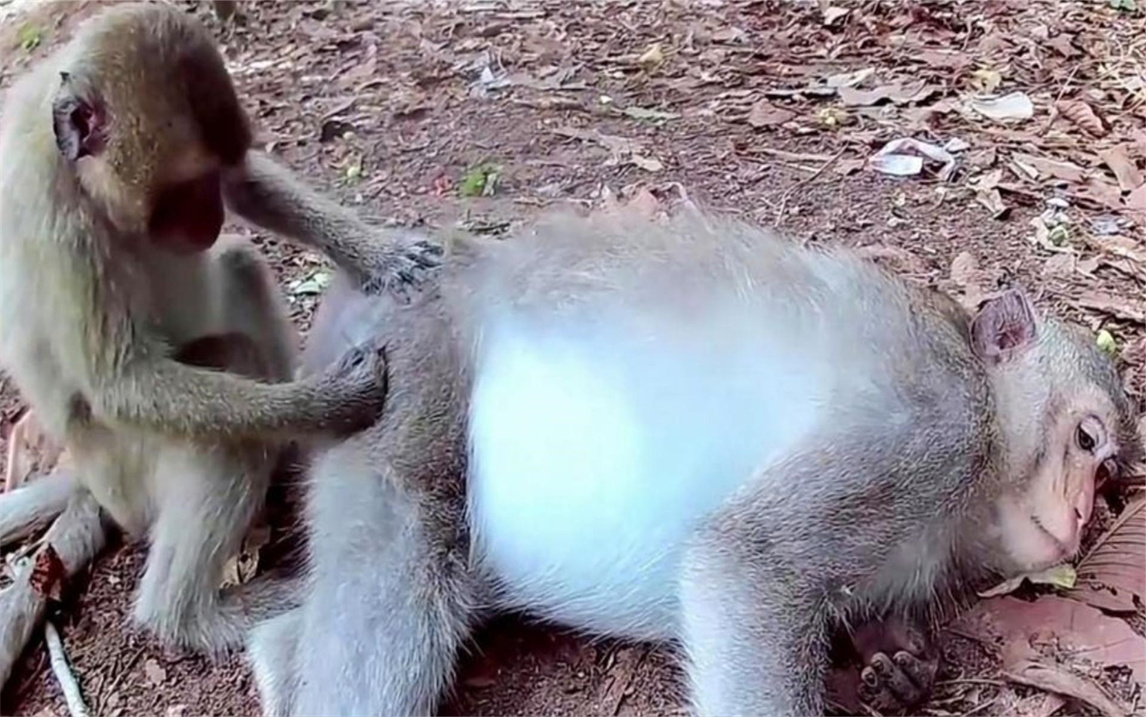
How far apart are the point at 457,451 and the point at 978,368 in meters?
1.24

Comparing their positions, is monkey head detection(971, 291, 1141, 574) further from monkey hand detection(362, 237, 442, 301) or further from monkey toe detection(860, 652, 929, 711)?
monkey hand detection(362, 237, 442, 301)

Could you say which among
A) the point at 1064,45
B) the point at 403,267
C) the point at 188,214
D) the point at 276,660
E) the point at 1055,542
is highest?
the point at 188,214

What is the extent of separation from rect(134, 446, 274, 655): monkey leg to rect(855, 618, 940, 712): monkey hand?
1514mm

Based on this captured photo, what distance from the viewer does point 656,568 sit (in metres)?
3.38

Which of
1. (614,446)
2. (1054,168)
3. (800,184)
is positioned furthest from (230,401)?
(1054,168)

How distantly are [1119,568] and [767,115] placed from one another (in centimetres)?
252

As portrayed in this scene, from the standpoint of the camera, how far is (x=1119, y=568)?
12.0ft

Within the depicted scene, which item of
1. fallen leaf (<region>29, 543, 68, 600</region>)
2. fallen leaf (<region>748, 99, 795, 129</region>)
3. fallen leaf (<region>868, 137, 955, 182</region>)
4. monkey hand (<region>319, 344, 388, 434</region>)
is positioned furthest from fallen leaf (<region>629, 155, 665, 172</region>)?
fallen leaf (<region>29, 543, 68, 600</region>)

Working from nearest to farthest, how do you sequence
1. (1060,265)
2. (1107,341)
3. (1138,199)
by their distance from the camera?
1. (1107,341)
2. (1060,265)
3. (1138,199)

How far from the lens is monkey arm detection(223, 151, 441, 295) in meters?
4.05

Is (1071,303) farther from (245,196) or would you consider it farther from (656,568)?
(245,196)

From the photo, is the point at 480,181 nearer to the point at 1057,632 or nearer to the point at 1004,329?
the point at 1004,329

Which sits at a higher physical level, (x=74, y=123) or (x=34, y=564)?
(x=74, y=123)

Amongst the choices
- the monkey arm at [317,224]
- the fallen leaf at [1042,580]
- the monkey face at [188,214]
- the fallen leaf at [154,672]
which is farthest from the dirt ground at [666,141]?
the monkey face at [188,214]
